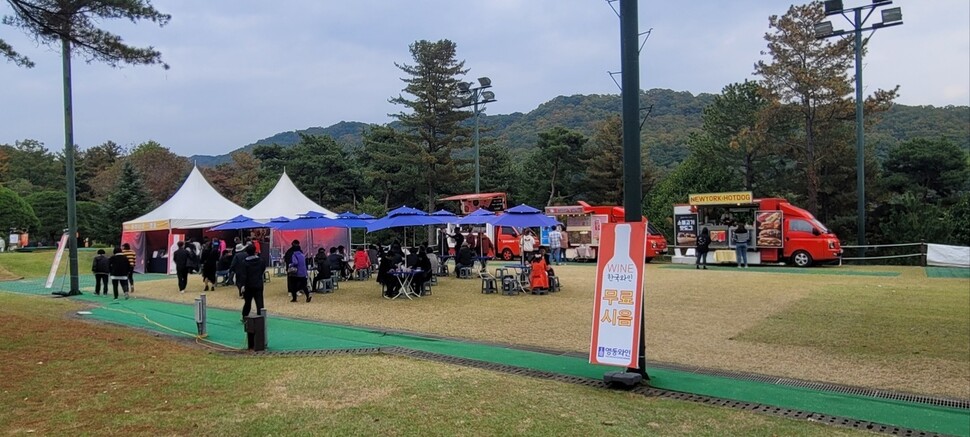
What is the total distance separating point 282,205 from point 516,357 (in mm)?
19767

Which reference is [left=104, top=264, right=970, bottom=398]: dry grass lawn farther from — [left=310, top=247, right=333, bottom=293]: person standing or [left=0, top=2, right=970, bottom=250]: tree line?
[left=0, top=2, right=970, bottom=250]: tree line

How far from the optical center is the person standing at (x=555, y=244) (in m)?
23.5

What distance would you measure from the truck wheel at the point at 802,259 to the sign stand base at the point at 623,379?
16.9m

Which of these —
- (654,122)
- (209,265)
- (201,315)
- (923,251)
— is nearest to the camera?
(201,315)

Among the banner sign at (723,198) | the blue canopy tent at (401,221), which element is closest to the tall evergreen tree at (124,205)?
the blue canopy tent at (401,221)

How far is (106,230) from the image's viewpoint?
35188 millimetres

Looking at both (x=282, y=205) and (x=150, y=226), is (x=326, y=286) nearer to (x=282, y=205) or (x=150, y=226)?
(x=282, y=205)

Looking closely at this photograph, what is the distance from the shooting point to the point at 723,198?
835 inches

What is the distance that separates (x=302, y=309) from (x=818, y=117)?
78.2 feet

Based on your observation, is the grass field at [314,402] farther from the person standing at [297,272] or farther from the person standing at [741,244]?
the person standing at [741,244]

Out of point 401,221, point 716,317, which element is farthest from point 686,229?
point 716,317

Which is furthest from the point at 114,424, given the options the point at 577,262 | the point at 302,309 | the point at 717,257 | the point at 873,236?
the point at 873,236

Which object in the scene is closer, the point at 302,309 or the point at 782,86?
the point at 302,309

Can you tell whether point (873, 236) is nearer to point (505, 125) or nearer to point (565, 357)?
point (565, 357)
